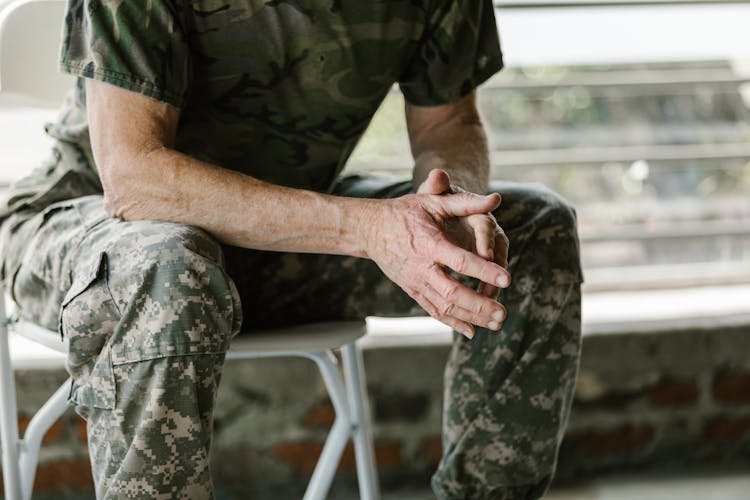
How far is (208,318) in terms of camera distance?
41.6 inches

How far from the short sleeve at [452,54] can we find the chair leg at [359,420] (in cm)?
43

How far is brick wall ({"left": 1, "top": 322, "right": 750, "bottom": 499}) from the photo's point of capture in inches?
78.0

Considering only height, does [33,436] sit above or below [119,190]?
below

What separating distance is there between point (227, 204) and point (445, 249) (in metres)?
0.29

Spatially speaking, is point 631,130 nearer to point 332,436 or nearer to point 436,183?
point 332,436

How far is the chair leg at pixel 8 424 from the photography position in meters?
1.41

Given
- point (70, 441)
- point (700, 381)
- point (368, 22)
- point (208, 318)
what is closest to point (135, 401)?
point (208, 318)

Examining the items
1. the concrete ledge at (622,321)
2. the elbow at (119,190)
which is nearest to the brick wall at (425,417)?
the concrete ledge at (622,321)

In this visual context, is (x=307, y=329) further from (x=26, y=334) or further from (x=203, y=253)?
(x=26, y=334)

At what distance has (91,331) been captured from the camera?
1.08 meters

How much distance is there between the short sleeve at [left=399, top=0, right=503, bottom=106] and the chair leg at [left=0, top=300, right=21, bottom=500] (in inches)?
28.4

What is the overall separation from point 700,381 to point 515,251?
98cm

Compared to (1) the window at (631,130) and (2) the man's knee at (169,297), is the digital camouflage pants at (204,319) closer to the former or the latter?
(2) the man's knee at (169,297)

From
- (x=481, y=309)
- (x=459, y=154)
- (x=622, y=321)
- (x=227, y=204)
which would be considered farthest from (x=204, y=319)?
(x=622, y=321)
